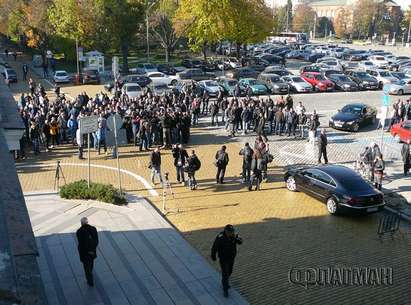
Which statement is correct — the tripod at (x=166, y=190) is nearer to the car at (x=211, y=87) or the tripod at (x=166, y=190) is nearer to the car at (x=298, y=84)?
the car at (x=211, y=87)

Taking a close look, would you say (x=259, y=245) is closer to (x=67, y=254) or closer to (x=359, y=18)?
(x=67, y=254)

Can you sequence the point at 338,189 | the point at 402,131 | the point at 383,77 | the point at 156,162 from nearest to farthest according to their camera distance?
the point at 338,189 < the point at 156,162 < the point at 402,131 < the point at 383,77

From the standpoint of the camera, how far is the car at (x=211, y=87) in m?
36.3

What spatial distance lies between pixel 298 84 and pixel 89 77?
60.3 ft

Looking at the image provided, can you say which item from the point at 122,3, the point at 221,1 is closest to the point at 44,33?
the point at 122,3

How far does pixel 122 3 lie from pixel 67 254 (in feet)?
138

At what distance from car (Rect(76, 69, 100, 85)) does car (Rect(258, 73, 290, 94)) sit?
15.2 meters

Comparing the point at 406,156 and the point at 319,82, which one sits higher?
the point at 319,82

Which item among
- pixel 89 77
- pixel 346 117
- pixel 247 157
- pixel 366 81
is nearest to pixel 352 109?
pixel 346 117

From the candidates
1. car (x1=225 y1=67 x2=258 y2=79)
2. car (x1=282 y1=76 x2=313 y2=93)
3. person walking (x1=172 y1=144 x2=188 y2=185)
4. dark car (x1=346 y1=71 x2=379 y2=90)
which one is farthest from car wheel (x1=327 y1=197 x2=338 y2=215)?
car (x1=225 y1=67 x2=258 y2=79)

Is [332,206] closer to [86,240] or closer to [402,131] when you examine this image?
[86,240]

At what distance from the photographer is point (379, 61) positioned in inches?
2346

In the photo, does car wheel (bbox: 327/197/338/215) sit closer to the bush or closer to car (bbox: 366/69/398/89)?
the bush

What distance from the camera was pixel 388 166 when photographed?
71.8 feet
